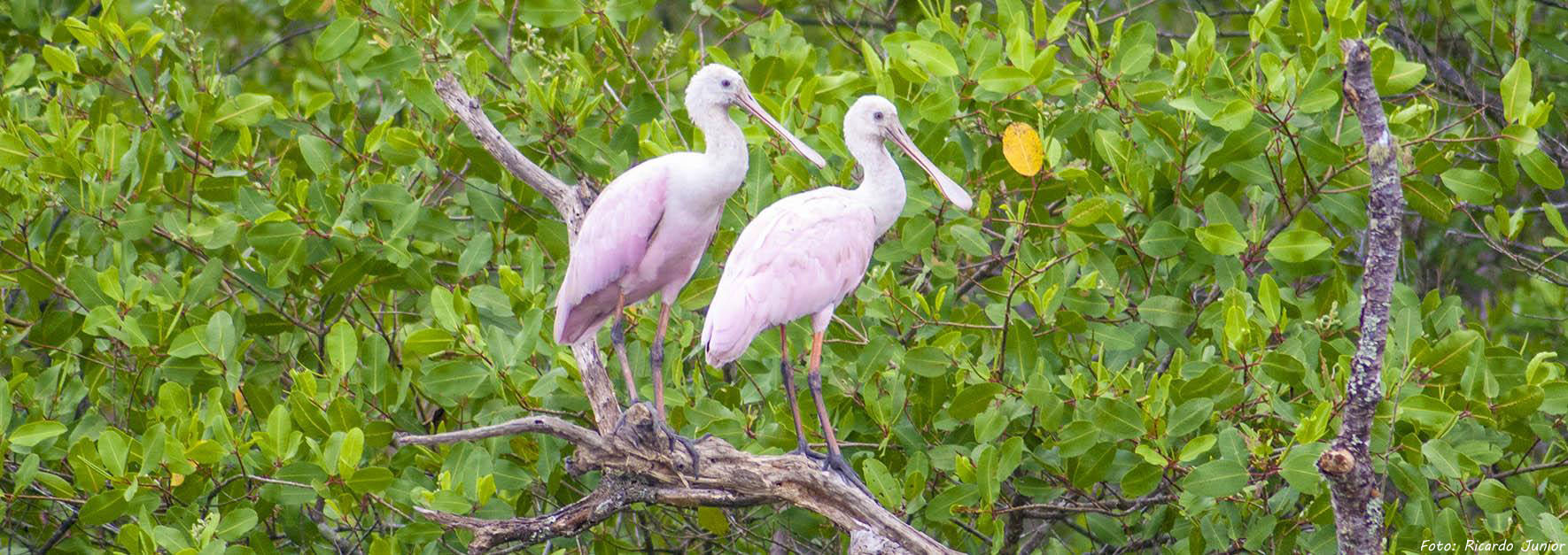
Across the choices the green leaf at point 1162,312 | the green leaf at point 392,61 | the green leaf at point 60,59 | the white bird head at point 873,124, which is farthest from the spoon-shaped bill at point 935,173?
the green leaf at point 60,59

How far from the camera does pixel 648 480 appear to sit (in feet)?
15.8

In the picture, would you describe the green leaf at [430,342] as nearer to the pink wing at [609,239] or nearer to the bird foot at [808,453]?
the pink wing at [609,239]

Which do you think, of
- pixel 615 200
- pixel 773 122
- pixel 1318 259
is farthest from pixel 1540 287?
pixel 615 200

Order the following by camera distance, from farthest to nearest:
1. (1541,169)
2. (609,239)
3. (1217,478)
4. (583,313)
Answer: (583,313) < (609,239) < (1541,169) < (1217,478)

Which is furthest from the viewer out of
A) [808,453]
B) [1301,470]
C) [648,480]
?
[808,453]

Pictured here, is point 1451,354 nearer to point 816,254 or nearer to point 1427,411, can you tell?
point 1427,411

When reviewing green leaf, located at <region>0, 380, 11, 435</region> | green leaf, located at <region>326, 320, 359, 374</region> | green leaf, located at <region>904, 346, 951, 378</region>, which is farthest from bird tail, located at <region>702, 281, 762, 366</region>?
green leaf, located at <region>0, 380, 11, 435</region>

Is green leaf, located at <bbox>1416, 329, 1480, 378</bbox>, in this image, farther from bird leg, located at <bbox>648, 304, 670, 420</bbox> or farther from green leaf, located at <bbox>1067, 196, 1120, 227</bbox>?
bird leg, located at <bbox>648, 304, 670, 420</bbox>

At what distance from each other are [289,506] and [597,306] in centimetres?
127

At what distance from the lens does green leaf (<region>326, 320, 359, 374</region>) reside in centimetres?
535

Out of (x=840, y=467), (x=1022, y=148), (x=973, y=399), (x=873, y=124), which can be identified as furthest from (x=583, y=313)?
(x=1022, y=148)

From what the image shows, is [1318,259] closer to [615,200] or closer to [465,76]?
[615,200]

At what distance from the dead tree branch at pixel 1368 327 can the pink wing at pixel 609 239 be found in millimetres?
2513

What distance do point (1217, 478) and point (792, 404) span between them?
4.29 feet
